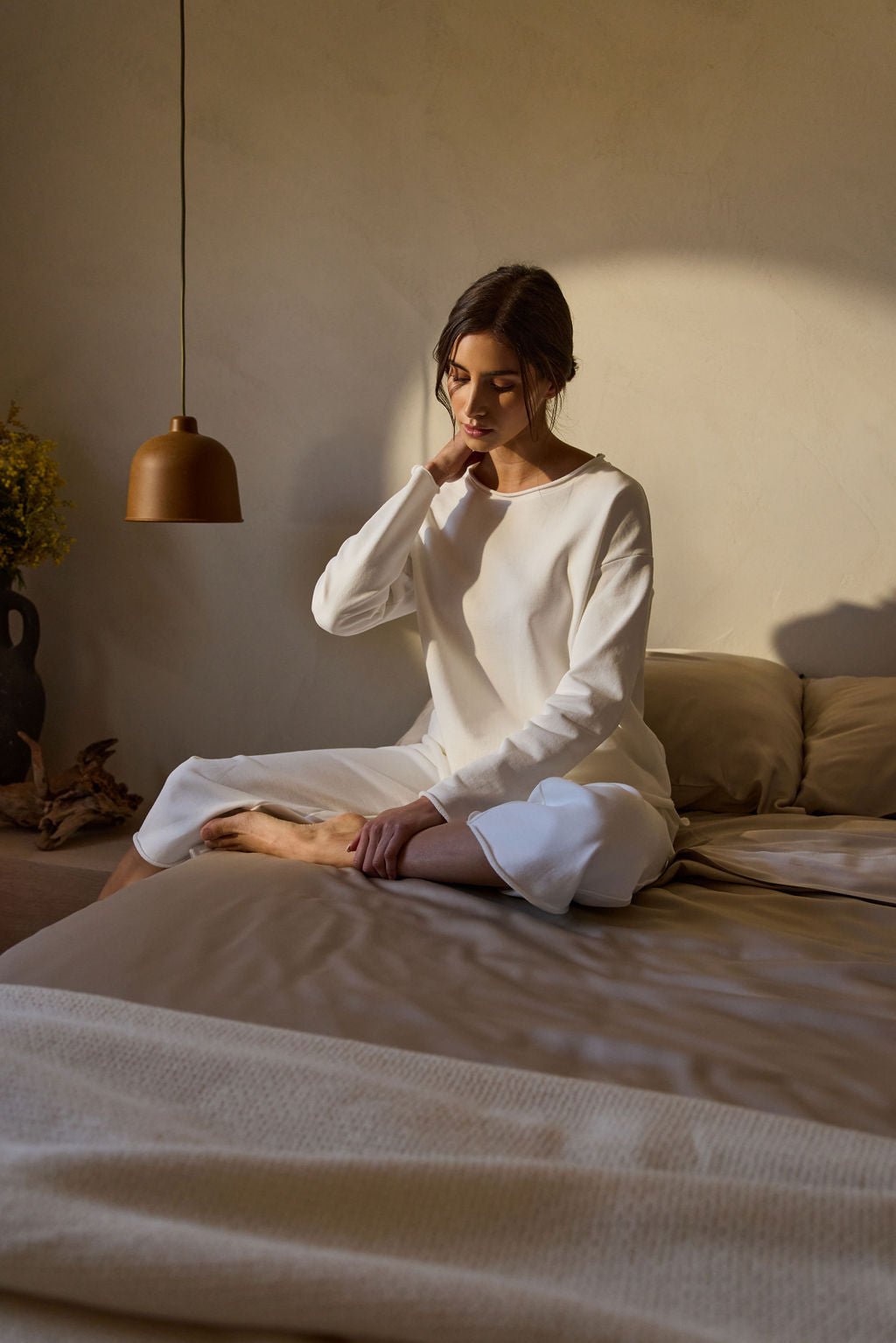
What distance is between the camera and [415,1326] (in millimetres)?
620

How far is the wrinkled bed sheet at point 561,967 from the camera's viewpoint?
106cm

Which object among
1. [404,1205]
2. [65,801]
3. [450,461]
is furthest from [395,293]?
[404,1205]

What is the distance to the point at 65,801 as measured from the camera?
8.95 feet

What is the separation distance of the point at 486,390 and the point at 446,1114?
1.33 metres

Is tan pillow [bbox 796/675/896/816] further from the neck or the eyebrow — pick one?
the eyebrow

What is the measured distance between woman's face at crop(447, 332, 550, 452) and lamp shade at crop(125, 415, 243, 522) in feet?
2.53

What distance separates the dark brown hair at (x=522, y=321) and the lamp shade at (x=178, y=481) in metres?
0.75

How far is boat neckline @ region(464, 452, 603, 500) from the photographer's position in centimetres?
199

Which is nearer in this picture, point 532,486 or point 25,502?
point 532,486

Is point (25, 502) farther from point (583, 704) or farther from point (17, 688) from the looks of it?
point (583, 704)

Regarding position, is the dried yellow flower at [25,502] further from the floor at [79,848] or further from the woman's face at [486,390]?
the woman's face at [486,390]

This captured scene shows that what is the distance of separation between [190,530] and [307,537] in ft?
1.12

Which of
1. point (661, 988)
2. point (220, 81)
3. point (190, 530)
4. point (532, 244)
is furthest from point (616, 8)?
point (661, 988)

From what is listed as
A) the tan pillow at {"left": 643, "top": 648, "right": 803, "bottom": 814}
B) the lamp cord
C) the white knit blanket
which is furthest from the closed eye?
the white knit blanket
